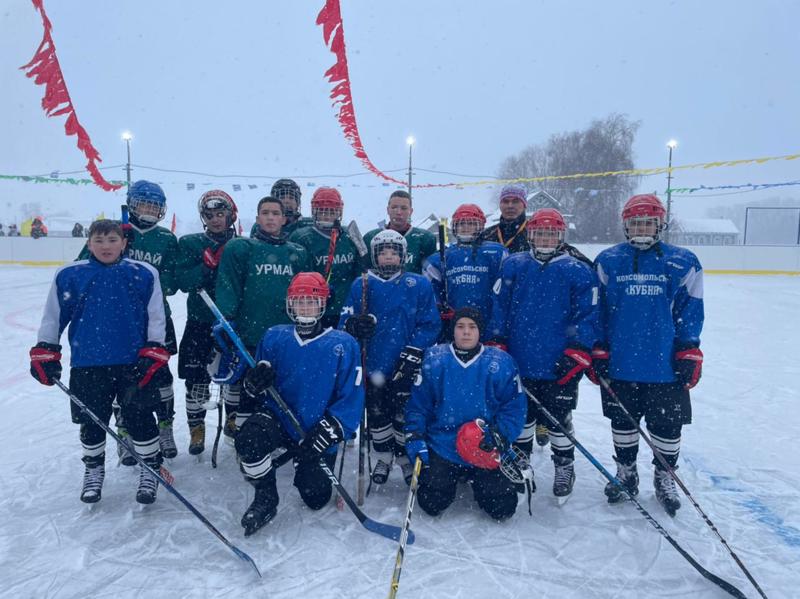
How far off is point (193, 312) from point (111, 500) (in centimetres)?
121

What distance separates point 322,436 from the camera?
2.68 metres

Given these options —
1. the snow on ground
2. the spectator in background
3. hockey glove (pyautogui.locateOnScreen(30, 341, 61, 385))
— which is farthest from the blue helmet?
the spectator in background

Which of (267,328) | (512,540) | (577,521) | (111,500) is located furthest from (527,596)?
(111,500)

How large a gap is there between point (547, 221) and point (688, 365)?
107 cm

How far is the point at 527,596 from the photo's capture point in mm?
2189

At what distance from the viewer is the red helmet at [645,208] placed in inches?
112

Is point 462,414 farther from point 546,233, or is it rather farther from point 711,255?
point 711,255

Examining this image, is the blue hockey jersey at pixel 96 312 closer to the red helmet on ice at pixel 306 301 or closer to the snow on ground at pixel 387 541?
the red helmet on ice at pixel 306 301

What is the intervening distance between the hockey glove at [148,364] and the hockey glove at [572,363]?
2.13 metres

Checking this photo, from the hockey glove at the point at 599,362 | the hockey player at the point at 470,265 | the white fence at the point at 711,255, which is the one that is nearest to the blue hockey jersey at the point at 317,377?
the hockey player at the point at 470,265

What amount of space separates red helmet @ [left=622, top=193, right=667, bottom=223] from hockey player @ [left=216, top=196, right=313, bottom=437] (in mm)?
2007

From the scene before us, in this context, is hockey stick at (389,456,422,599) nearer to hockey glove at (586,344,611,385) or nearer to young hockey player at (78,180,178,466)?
hockey glove at (586,344,611,385)

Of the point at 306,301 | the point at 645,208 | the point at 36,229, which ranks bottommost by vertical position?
the point at 306,301

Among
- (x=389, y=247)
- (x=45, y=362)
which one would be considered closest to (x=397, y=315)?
(x=389, y=247)
